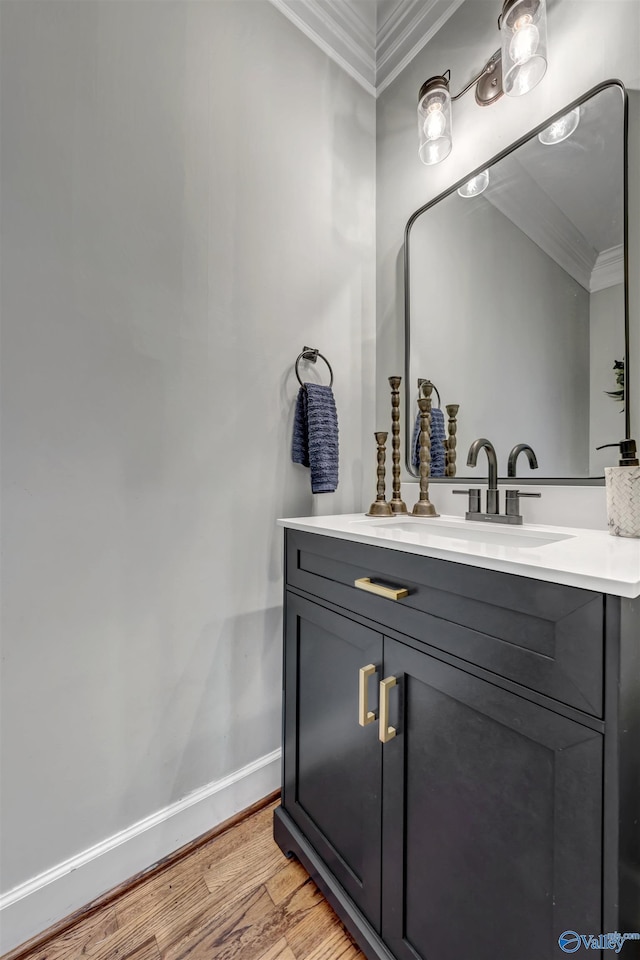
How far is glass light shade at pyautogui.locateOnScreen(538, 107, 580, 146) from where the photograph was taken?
102 cm

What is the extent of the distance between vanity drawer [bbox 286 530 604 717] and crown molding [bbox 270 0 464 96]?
1811 mm

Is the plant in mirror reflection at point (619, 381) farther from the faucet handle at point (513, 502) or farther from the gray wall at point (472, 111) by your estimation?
the faucet handle at point (513, 502)

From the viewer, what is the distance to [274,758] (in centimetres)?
132

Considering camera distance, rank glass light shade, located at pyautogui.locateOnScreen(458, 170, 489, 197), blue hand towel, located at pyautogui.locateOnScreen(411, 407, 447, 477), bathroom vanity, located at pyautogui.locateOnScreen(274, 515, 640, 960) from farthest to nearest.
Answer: blue hand towel, located at pyautogui.locateOnScreen(411, 407, 447, 477) → glass light shade, located at pyautogui.locateOnScreen(458, 170, 489, 197) → bathroom vanity, located at pyautogui.locateOnScreen(274, 515, 640, 960)

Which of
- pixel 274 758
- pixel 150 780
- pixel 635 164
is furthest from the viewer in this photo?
pixel 274 758

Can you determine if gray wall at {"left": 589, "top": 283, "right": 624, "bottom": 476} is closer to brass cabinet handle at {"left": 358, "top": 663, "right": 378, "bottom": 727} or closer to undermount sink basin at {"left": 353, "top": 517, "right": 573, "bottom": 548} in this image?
undermount sink basin at {"left": 353, "top": 517, "right": 573, "bottom": 548}

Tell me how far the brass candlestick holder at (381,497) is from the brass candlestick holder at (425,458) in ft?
0.30

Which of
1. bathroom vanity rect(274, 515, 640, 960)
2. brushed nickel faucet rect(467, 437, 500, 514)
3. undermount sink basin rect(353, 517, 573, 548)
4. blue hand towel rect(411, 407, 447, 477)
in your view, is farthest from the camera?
blue hand towel rect(411, 407, 447, 477)

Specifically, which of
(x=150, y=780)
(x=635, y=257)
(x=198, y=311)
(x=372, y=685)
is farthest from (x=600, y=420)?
(x=150, y=780)

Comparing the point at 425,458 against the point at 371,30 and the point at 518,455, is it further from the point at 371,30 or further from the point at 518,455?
the point at 371,30

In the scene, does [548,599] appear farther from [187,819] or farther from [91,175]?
[91,175]

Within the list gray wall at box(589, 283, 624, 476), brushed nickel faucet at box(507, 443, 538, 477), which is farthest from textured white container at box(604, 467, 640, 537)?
brushed nickel faucet at box(507, 443, 538, 477)

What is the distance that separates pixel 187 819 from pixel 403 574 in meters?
1.02

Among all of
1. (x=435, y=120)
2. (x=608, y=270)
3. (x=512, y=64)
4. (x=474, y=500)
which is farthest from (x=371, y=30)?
(x=474, y=500)
